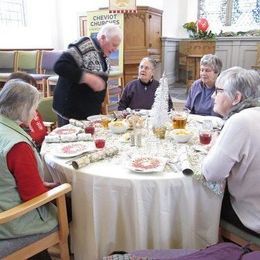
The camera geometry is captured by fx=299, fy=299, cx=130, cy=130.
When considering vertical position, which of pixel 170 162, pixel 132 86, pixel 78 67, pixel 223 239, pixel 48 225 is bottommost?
pixel 223 239

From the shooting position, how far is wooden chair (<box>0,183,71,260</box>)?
122 centimetres

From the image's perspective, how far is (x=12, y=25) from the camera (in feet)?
21.8

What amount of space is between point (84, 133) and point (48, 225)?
0.68 meters

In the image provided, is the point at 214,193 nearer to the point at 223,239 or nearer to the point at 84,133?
the point at 223,239

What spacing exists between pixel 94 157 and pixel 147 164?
278mm

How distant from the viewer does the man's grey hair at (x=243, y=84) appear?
1.40 metres

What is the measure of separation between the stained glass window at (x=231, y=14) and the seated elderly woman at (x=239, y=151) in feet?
18.8

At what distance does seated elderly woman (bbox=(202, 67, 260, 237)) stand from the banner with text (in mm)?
4231

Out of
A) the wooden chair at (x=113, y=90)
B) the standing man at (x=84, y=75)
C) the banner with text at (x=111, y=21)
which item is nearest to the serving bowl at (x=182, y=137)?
the standing man at (x=84, y=75)

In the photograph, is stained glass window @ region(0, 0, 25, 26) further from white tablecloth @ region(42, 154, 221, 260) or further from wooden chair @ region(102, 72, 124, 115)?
white tablecloth @ region(42, 154, 221, 260)

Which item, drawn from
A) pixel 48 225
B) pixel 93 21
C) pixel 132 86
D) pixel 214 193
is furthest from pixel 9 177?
pixel 93 21

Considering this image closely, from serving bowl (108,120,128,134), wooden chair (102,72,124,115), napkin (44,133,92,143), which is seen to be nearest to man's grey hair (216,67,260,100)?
serving bowl (108,120,128,134)

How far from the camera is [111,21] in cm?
573

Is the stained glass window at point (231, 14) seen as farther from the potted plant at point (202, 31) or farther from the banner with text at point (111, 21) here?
the banner with text at point (111, 21)
